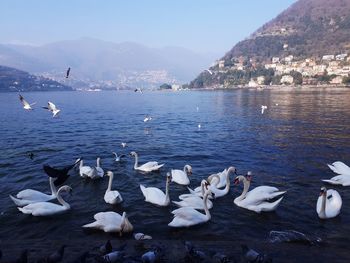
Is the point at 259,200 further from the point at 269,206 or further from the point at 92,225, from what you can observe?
the point at 92,225

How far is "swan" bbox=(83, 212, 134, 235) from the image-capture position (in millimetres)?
11695

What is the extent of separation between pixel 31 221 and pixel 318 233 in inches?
397

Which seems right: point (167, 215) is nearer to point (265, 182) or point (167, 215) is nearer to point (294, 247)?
point (294, 247)

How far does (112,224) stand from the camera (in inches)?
462

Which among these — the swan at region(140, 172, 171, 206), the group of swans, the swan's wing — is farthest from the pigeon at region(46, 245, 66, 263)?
the swan's wing

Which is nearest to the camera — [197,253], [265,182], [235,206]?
[197,253]

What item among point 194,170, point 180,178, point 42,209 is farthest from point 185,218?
point 194,170

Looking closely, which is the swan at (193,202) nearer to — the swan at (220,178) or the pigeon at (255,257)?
the swan at (220,178)

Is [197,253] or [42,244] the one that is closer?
[197,253]

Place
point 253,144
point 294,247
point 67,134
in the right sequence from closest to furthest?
point 294,247 < point 253,144 < point 67,134

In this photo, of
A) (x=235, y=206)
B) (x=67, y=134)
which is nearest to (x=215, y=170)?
(x=235, y=206)

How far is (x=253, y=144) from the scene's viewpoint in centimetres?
2798

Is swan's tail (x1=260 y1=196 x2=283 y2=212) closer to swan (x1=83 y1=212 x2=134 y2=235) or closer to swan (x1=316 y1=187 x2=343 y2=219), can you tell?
swan (x1=316 y1=187 x2=343 y2=219)

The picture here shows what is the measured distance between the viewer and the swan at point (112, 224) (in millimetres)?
11695
